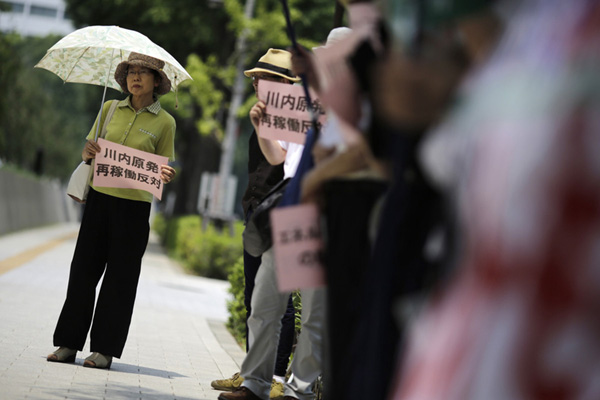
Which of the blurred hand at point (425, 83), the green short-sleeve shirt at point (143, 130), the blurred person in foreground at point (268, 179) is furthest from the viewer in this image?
the green short-sleeve shirt at point (143, 130)

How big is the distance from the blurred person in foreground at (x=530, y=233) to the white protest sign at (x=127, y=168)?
4597mm

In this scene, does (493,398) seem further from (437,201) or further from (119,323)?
(119,323)

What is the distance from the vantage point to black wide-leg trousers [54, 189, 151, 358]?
6656mm

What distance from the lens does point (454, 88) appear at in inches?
103

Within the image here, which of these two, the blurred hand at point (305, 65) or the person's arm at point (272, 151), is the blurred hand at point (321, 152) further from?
the person's arm at point (272, 151)

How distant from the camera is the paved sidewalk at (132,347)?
5.82 m

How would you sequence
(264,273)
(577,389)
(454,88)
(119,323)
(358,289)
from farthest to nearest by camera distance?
(119,323) < (264,273) < (358,289) < (454,88) < (577,389)

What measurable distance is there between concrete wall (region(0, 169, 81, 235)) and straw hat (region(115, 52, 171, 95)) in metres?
17.3

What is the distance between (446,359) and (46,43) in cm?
6964

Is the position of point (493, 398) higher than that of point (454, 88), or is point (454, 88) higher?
point (454, 88)

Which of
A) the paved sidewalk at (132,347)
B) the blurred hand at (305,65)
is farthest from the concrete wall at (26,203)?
the blurred hand at (305,65)

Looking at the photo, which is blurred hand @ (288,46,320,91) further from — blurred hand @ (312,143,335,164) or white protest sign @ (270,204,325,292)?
white protest sign @ (270,204,325,292)

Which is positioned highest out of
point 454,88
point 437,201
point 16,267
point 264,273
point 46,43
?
point 46,43

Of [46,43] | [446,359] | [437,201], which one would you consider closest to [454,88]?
[437,201]
